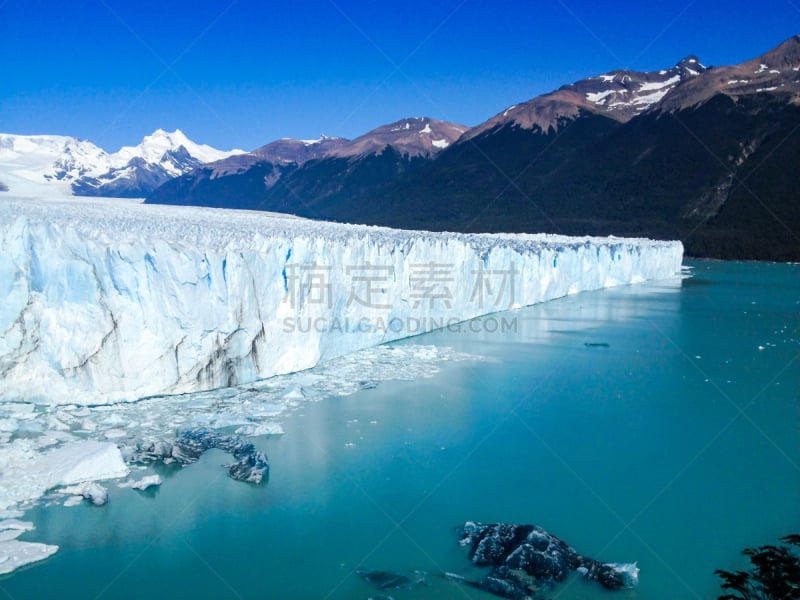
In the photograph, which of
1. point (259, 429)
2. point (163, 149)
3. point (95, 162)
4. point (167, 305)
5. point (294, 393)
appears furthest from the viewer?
point (163, 149)

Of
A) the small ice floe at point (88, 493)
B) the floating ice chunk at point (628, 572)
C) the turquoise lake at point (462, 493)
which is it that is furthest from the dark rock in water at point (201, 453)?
the floating ice chunk at point (628, 572)

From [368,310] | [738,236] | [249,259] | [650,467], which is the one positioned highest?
[738,236]

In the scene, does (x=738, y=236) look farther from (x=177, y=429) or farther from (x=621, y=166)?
(x=177, y=429)

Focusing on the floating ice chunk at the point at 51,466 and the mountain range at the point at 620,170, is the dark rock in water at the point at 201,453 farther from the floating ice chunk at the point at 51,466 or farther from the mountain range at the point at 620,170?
the mountain range at the point at 620,170

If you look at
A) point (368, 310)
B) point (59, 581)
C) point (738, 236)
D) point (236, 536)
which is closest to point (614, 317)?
point (368, 310)

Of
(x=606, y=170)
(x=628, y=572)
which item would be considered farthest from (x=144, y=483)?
(x=606, y=170)

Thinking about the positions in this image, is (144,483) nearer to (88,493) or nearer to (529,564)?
(88,493)
